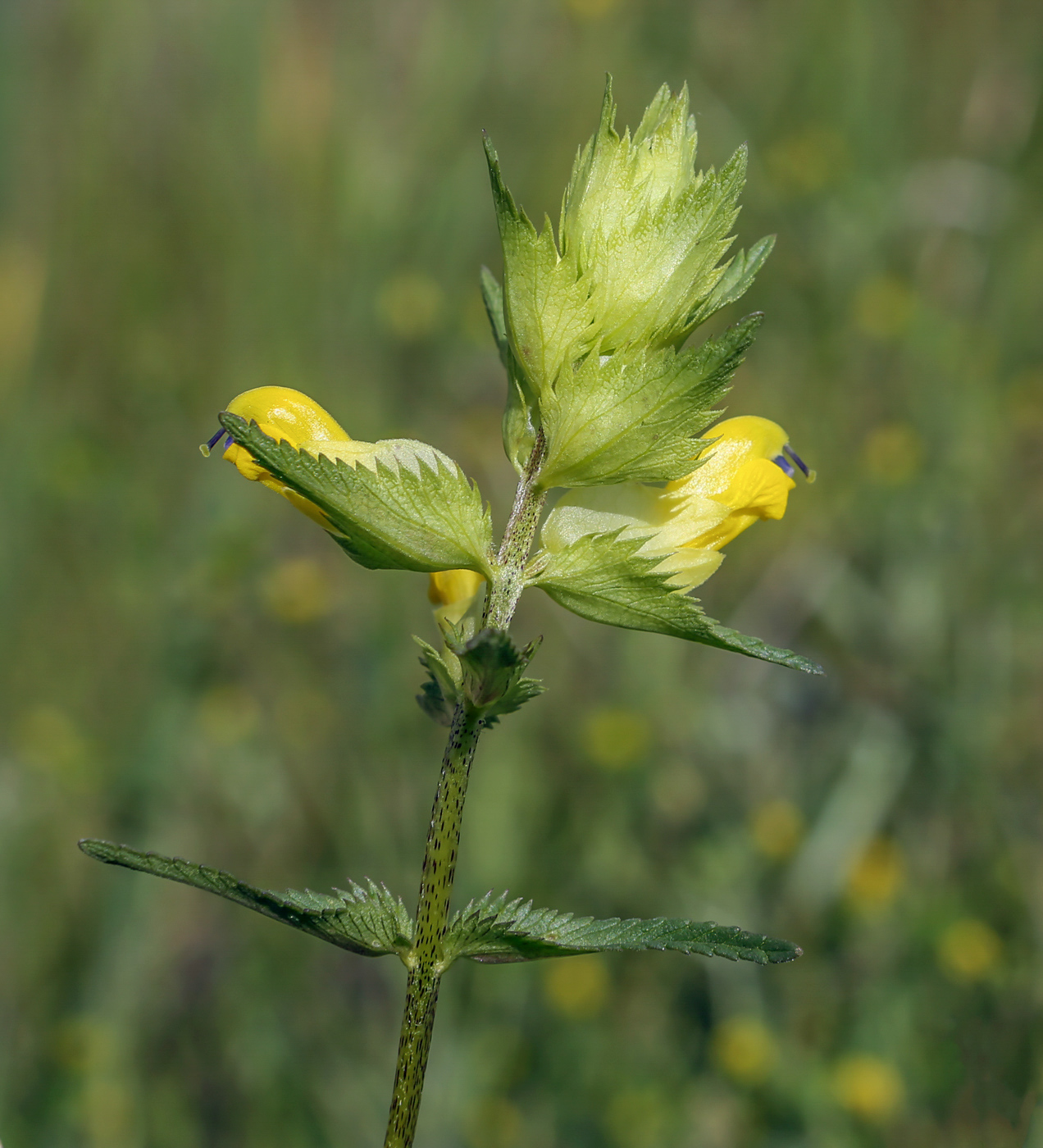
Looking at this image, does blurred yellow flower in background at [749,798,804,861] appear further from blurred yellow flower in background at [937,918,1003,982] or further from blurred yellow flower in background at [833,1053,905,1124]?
blurred yellow flower in background at [833,1053,905,1124]

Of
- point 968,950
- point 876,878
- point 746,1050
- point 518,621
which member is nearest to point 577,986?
point 746,1050

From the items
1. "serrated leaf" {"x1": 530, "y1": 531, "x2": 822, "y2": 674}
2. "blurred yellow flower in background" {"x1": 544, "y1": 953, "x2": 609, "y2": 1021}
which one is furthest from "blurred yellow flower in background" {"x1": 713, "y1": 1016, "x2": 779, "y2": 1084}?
"serrated leaf" {"x1": 530, "y1": 531, "x2": 822, "y2": 674}

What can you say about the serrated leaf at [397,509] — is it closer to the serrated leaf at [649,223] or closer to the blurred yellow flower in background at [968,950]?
the serrated leaf at [649,223]

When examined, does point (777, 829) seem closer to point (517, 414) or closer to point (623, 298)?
point (517, 414)

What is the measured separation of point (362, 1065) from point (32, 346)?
3002 millimetres

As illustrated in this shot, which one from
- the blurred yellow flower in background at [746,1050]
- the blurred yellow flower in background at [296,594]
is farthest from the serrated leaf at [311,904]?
the blurred yellow flower in background at [296,594]

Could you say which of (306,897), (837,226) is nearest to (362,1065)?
(306,897)

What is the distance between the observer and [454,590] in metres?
1.35

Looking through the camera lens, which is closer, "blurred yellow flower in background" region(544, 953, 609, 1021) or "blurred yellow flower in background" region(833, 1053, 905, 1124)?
"blurred yellow flower in background" region(833, 1053, 905, 1124)

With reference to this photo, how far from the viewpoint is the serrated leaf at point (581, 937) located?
1028 mm

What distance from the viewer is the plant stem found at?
1.07 metres

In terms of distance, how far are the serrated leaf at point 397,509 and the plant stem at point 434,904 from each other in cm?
5

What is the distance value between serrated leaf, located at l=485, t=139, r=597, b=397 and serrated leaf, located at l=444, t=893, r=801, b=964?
55 centimetres

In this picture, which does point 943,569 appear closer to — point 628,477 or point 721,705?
point 721,705
